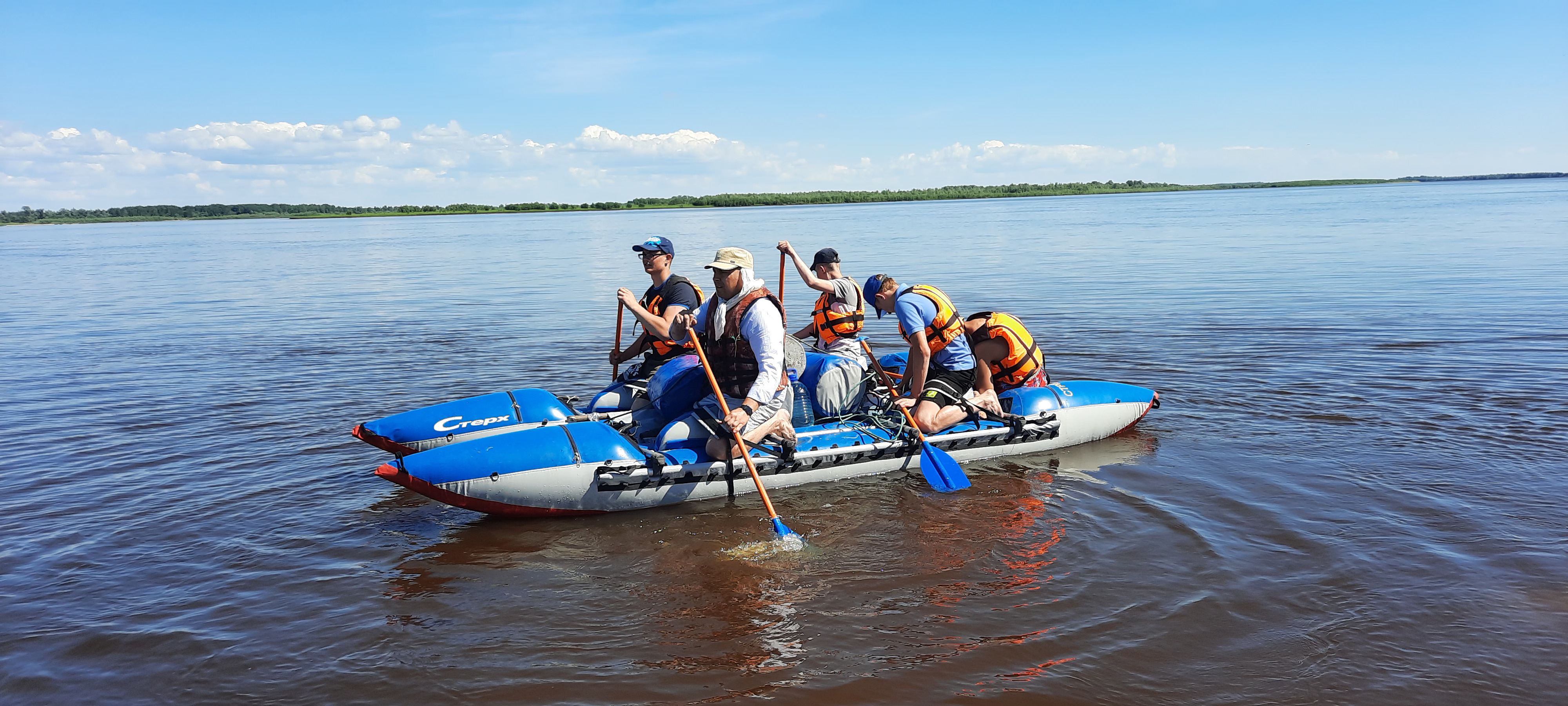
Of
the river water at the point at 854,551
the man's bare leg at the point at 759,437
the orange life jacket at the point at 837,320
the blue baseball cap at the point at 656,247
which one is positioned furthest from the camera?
the orange life jacket at the point at 837,320

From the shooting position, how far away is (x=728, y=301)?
585 cm

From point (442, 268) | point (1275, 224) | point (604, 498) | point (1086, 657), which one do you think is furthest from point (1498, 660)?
point (1275, 224)

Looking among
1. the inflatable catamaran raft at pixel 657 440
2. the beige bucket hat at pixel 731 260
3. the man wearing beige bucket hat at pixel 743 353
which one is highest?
the beige bucket hat at pixel 731 260

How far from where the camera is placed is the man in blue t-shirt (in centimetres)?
680

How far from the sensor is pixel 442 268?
88.5 ft

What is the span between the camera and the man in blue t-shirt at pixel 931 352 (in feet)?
22.3

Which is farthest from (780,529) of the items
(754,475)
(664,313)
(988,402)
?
(988,402)

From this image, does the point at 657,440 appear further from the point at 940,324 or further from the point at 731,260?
the point at 940,324

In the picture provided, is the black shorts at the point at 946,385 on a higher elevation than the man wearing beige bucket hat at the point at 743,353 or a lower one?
lower

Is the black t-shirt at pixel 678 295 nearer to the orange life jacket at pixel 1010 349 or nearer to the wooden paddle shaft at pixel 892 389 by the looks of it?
the wooden paddle shaft at pixel 892 389

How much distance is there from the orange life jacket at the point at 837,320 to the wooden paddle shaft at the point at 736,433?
5.20 feet

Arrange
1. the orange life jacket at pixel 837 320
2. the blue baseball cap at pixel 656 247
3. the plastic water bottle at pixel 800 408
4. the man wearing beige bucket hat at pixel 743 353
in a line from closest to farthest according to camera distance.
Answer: the man wearing beige bucket hat at pixel 743 353, the plastic water bottle at pixel 800 408, the blue baseball cap at pixel 656 247, the orange life jacket at pixel 837 320

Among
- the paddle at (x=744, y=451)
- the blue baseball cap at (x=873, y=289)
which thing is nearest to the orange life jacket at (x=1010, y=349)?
the blue baseball cap at (x=873, y=289)

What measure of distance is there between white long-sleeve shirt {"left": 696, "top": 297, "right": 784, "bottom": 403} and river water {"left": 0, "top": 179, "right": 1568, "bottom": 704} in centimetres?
89
